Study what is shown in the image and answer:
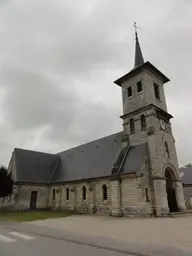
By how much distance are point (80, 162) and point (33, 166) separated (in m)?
8.04

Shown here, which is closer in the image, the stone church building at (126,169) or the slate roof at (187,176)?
the stone church building at (126,169)

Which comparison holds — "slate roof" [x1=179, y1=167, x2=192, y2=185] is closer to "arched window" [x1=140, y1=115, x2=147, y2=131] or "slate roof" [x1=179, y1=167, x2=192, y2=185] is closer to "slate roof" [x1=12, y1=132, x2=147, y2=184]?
"slate roof" [x1=12, y1=132, x2=147, y2=184]

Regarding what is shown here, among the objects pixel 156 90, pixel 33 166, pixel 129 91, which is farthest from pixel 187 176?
pixel 33 166

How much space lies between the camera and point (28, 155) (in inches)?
1281

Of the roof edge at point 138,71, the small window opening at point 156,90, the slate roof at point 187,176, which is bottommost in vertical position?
the slate roof at point 187,176

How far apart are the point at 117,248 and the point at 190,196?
32352 millimetres

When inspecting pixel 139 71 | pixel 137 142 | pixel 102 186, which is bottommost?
pixel 102 186

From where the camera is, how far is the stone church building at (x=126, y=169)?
750 inches

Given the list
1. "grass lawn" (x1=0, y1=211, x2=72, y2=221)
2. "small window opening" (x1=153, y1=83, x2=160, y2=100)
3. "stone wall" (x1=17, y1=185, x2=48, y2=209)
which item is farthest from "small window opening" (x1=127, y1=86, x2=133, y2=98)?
"stone wall" (x1=17, y1=185, x2=48, y2=209)

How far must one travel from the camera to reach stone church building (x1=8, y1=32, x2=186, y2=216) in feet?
62.5

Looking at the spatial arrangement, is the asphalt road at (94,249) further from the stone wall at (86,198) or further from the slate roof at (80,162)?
the stone wall at (86,198)

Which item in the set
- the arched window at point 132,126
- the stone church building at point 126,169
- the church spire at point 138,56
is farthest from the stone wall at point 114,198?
the church spire at point 138,56

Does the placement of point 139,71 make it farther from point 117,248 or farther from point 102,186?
point 117,248

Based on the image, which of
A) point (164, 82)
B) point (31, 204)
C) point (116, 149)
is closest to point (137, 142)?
point (116, 149)
